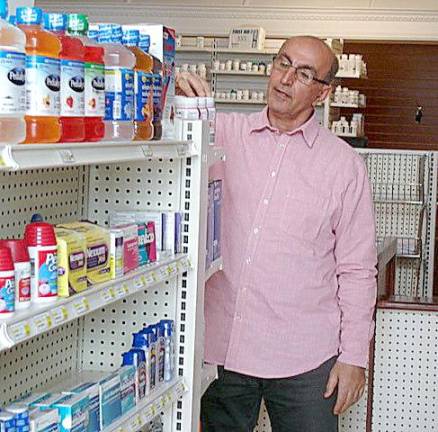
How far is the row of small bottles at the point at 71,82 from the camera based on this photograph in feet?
5.64

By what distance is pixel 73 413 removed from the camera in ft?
6.84

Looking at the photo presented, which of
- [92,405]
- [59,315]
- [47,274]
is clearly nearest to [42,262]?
[47,274]

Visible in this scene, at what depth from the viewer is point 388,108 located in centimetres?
1194

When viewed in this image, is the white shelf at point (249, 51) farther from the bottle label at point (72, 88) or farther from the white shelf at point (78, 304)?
the bottle label at point (72, 88)

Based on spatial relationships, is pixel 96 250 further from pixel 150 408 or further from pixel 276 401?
pixel 276 401

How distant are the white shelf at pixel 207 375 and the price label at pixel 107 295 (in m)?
0.88

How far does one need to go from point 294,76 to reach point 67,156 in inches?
57.7

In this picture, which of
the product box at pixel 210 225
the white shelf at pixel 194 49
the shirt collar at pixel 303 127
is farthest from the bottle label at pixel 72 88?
the white shelf at pixel 194 49

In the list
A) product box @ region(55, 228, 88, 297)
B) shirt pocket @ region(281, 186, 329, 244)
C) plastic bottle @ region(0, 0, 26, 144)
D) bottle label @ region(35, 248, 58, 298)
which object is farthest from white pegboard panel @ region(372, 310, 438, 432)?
plastic bottle @ region(0, 0, 26, 144)

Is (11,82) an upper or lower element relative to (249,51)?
lower

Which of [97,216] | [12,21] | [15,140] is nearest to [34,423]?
[15,140]

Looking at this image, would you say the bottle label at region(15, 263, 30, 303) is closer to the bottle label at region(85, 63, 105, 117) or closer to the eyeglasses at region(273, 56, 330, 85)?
the bottle label at region(85, 63, 105, 117)

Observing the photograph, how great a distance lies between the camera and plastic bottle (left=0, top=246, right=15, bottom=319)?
1712 mm

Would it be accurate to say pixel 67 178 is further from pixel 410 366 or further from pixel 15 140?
pixel 410 366
